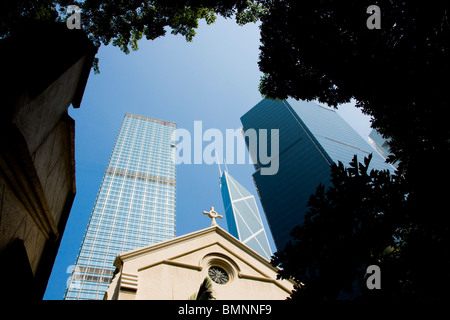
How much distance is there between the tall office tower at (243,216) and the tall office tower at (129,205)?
1886 inches

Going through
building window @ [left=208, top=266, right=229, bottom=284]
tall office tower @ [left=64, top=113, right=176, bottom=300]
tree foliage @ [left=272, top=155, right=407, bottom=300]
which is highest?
tall office tower @ [left=64, top=113, right=176, bottom=300]

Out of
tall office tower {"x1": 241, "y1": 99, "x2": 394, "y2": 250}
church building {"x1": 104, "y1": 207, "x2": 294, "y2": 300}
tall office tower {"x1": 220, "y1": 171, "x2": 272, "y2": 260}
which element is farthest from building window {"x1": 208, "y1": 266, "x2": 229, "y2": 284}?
tall office tower {"x1": 220, "y1": 171, "x2": 272, "y2": 260}

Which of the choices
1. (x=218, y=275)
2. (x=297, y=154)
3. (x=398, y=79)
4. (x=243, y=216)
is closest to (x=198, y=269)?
(x=218, y=275)

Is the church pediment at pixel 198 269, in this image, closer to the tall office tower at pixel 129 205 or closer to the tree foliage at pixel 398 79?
the tree foliage at pixel 398 79

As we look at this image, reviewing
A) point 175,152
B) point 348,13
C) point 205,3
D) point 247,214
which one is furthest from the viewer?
point 247,214

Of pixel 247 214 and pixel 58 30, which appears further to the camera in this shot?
pixel 247 214

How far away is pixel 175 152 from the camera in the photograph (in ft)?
450

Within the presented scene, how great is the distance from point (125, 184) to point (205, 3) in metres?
113

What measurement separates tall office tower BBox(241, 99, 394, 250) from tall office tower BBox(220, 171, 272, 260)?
53.4m

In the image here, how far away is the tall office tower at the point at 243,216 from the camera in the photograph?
149625 mm

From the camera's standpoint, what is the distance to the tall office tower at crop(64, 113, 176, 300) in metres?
88.0

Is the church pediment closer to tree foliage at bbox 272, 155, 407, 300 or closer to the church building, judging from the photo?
the church building

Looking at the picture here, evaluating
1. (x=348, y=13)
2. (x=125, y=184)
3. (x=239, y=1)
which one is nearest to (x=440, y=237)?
(x=348, y=13)

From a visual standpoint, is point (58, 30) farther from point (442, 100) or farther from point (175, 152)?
point (175, 152)
